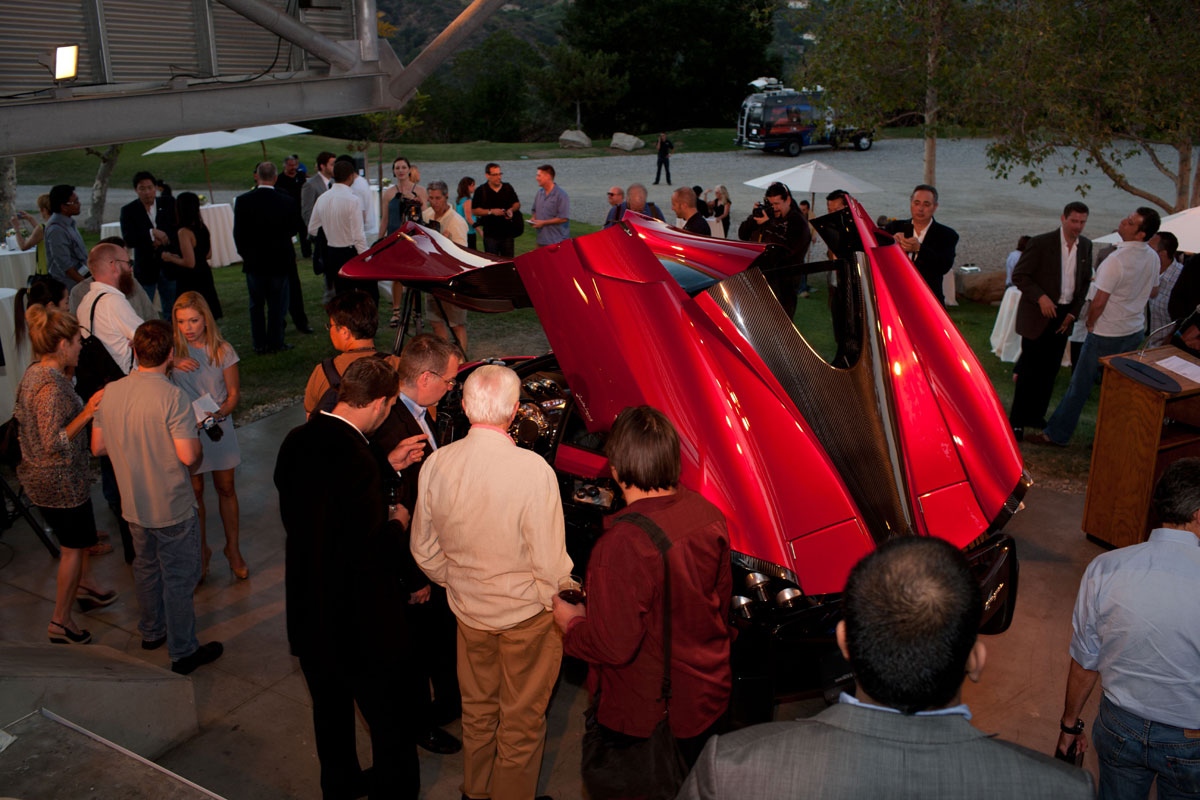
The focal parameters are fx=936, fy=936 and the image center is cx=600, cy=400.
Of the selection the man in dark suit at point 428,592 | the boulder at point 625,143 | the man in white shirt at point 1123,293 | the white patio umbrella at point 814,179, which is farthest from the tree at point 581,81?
the man in dark suit at point 428,592

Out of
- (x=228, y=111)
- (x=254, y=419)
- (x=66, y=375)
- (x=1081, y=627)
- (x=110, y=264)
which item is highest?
(x=228, y=111)

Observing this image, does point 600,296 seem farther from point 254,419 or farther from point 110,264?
point 254,419

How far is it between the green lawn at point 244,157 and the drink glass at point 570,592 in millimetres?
26895

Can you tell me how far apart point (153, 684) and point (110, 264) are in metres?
2.95

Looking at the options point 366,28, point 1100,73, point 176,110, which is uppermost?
point 1100,73

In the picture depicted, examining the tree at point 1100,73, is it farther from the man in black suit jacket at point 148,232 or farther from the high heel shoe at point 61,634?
the high heel shoe at point 61,634

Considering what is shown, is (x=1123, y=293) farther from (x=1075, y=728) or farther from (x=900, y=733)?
(x=900, y=733)

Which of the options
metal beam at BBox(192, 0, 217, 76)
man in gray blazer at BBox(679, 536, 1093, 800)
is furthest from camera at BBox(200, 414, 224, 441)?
man in gray blazer at BBox(679, 536, 1093, 800)

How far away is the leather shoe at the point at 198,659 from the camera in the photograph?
4.68m

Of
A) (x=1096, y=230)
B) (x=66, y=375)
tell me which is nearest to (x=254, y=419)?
(x=66, y=375)

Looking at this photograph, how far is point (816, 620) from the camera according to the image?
149 inches

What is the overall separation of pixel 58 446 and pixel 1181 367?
6.35m

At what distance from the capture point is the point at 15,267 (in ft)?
34.7

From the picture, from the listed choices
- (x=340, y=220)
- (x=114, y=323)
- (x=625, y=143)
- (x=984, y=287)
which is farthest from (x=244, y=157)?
(x=114, y=323)
